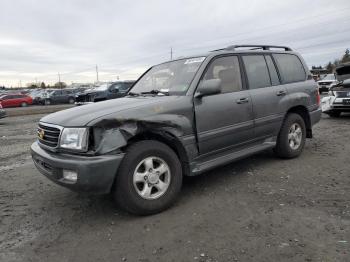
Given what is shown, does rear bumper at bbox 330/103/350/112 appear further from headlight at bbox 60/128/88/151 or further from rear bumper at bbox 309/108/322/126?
headlight at bbox 60/128/88/151

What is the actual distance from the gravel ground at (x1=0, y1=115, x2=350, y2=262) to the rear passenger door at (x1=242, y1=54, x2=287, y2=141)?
27.1 inches

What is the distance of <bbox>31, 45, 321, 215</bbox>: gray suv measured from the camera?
350cm

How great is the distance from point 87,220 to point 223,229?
5.00 ft

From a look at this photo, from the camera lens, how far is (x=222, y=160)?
454cm

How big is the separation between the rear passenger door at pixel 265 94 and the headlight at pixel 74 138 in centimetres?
260

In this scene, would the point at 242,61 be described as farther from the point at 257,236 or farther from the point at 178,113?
the point at 257,236

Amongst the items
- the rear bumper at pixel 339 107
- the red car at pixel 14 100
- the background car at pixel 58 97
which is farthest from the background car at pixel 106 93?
the background car at pixel 58 97

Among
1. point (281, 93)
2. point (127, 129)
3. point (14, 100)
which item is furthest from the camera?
point (14, 100)

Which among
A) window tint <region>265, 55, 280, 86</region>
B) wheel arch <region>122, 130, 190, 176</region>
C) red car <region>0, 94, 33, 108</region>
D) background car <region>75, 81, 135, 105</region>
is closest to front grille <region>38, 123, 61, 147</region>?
wheel arch <region>122, 130, 190, 176</region>

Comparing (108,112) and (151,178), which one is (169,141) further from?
(108,112)

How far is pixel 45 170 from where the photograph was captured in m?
3.84

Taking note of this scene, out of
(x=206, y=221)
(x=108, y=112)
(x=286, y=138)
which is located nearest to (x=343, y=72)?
(x=286, y=138)

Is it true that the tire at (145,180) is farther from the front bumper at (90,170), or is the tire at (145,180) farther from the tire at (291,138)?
the tire at (291,138)

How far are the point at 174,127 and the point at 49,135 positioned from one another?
144cm
